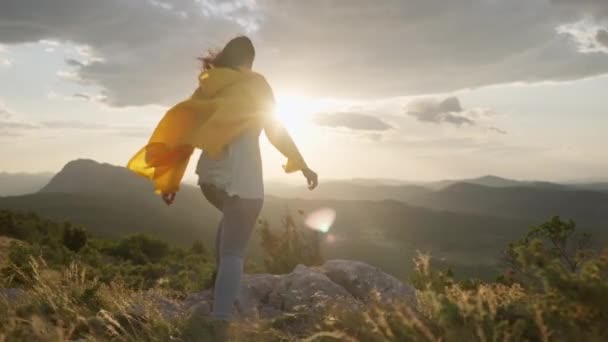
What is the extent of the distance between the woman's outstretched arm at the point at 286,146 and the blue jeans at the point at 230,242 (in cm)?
42

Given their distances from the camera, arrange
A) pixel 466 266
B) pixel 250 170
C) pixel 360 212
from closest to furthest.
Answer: pixel 250 170 < pixel 466 266 < pixel 360 212

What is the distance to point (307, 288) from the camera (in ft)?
21.9

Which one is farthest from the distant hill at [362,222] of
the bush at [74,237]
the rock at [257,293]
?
the rock at [257,293]

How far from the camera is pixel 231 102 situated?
184 inches

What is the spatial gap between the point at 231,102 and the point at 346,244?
10255 centimetres

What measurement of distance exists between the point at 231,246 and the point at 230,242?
32mm

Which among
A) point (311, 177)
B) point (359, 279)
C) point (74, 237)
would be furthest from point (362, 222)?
point (311, 177)

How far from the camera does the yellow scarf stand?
460cm

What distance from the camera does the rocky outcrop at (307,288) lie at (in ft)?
20.7

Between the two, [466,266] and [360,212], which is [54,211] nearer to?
[466,266]

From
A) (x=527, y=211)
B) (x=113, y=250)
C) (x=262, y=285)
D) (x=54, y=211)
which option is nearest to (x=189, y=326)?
(x=262, y=285)

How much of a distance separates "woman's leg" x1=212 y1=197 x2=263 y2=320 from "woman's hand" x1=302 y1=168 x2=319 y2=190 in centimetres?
43

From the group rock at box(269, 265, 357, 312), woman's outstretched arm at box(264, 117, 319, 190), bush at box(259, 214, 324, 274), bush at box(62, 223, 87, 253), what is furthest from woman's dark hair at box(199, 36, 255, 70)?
bush at box(62, 223, 87, 253)

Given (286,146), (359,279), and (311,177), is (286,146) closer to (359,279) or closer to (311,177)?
(311,177)
